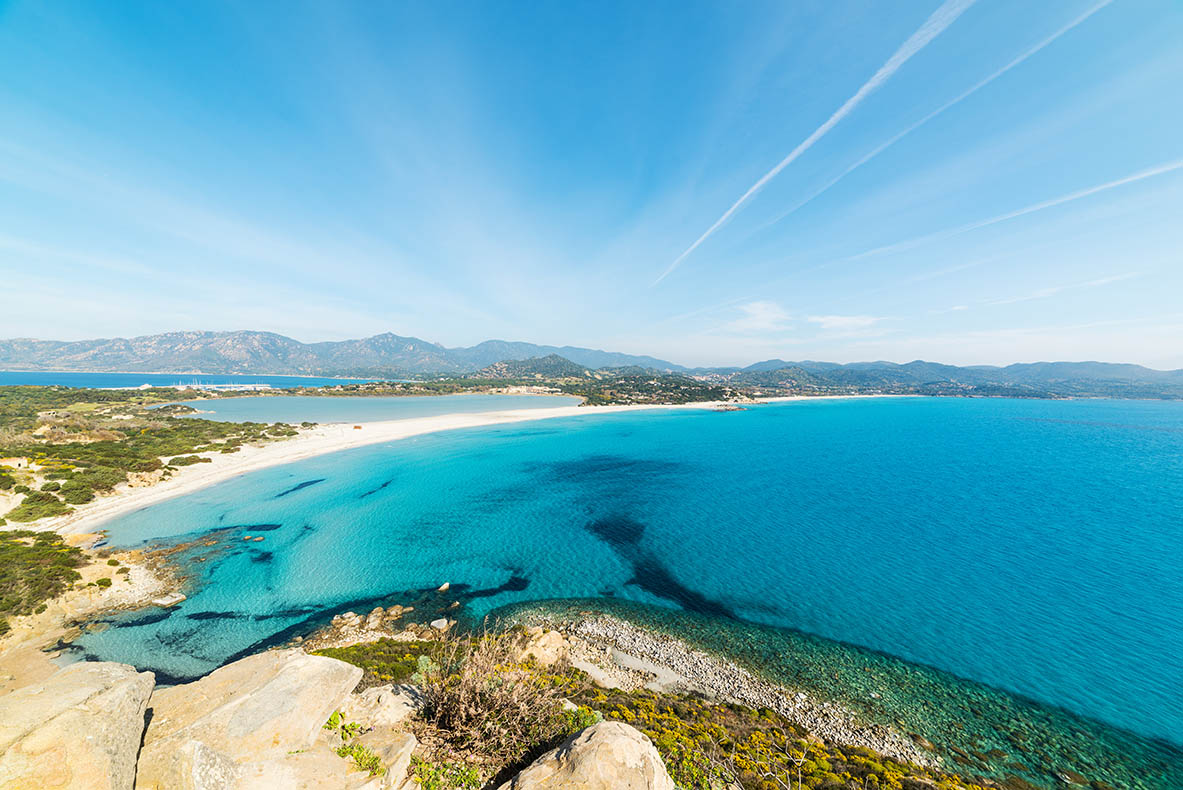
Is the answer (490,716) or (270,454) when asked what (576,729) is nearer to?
(490,716)

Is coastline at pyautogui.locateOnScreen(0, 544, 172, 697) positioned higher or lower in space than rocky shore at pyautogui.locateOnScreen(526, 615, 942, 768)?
higher

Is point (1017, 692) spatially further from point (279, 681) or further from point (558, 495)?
point (558, 495)

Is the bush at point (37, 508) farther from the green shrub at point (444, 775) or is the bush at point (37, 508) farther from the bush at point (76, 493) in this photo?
the green shrub at point (444, 775)

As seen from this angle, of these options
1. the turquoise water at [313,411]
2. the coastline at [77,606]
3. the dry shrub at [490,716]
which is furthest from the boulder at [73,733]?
the turquoise water at [313,411]

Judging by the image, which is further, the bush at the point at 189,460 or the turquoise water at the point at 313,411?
the turquoise water at the point at 313,411

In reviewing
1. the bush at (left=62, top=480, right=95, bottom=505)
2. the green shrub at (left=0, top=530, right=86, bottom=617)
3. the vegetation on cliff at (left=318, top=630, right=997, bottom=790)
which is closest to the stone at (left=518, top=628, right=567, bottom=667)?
the vegetation on cliff at (left=318, top=630, right=997, bottom=790)

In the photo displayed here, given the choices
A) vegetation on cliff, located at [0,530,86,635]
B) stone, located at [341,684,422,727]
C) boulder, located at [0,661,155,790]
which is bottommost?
vegetation on cliff, located at [0,530,86,635]

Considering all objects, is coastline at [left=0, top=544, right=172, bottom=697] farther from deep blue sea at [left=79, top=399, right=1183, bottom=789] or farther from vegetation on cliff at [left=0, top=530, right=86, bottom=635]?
deep blue sea at [left=79, top=399, right=1183, bottom=789]
